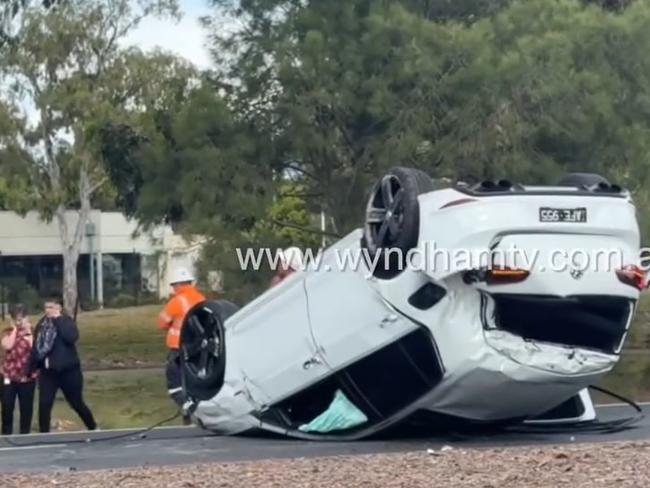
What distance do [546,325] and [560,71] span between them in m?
15.1

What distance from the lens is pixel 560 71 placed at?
25.4 metres

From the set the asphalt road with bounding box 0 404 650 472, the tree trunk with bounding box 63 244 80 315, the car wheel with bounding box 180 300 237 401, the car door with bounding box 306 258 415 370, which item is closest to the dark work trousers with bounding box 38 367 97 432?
the asphalt road with bounding box 0 404 650 472

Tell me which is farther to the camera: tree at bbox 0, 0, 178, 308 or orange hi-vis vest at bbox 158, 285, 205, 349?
tree at bbox 0, 0, 178, 308

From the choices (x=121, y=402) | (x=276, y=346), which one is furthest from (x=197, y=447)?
(x=121, y=402)

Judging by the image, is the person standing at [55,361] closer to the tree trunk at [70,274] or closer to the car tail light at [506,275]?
the car tail light at [506,275]

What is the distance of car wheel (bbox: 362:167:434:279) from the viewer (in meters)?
10.9

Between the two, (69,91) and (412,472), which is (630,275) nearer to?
(412,472)

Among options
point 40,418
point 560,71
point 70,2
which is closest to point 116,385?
point 560,71

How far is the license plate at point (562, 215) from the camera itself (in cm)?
1079

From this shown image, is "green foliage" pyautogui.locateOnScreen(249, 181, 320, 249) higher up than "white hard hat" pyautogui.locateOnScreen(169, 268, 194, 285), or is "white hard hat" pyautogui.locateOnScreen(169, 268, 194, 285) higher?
"green foliage" pyautogui.locateOnScreen(249, 181, 320, 249)

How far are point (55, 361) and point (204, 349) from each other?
2.93m

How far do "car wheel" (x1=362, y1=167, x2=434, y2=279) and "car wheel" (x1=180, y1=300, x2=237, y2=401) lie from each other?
165 centimetres

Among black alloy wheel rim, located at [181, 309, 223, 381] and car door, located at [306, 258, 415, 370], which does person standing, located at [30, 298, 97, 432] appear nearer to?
black alloy wheel rim, located at [181, 309, 223, 381]

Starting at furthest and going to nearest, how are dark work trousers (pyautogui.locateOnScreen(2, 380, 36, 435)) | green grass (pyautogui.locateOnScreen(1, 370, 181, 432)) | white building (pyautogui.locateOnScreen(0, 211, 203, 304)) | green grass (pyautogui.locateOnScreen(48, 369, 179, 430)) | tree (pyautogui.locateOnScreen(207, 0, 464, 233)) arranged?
white building (pyautogui.locateOnScreen(0, 211, 203, 304)) < tree (pyautogui.locateOnScreen(207, 0, 464, 233)) < green grass (pyautogui.locateOnScreen(48, 369, 179, 430)) < green grass (pyautogui.locateOnScreen(1, 370, 181, 432)) < dark work trousers (pyautogui.locateOnScreen(2, 380, 36, 435))
